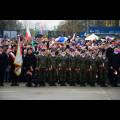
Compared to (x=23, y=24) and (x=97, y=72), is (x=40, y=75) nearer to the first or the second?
(x=97, y=72)

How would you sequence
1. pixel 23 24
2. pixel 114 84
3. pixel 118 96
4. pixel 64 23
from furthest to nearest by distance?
pixel 64 23 → pixel 23 24 → pixel 114 84 → pixel 118 96

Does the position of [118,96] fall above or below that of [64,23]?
below

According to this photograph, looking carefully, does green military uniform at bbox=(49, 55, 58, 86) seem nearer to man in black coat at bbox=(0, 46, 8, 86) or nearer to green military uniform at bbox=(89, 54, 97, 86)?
green military uniform at bbox=(89, 54, 97, 86)

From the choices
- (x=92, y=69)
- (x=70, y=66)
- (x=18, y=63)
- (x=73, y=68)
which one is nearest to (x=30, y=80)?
(x=18, y=63)

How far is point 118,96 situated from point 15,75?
18.5ft

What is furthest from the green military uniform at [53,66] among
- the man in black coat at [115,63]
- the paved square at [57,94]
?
the man in black coat at [115,63]

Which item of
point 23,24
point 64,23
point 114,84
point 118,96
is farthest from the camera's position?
point 64,23

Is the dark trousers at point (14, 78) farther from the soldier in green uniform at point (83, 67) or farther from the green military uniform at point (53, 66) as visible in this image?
the soldier in green uniform at point (83, 67)

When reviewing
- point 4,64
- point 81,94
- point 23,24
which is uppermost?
point 23,24

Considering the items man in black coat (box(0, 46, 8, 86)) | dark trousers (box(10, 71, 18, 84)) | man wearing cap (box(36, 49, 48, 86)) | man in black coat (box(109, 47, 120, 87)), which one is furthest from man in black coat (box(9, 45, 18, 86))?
man in black coat (box(109, 47, 120, 87))

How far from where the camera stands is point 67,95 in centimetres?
1148

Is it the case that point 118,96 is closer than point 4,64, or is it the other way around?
point 118,96

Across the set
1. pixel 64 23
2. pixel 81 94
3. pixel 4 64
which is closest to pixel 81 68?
pixel 81 94

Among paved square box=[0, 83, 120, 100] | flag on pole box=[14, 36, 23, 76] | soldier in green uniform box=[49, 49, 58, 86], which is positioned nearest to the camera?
paved square box=[0, 83, 120, 100]
